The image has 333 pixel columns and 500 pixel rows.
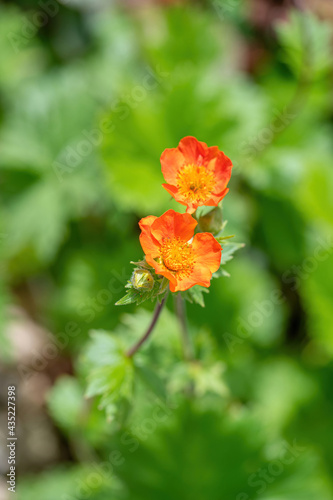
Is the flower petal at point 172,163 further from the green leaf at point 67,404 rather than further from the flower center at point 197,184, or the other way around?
the green leaf at point 67,404

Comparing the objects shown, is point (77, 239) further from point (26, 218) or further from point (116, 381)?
point (116, 381)

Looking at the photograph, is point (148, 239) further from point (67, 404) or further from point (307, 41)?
point (307, 41)

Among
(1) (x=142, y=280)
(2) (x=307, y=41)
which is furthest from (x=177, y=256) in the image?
(2) (x=307, y=41)

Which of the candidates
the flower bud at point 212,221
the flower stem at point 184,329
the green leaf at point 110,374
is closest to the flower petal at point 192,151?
the flower bud at point 212,221

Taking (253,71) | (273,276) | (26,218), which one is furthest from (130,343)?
(253,71)

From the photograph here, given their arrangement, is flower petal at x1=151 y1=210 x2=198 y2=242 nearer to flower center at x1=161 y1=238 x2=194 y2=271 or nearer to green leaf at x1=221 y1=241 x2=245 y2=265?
flower center at x1=161 y1=238 x2=194 y2=271
